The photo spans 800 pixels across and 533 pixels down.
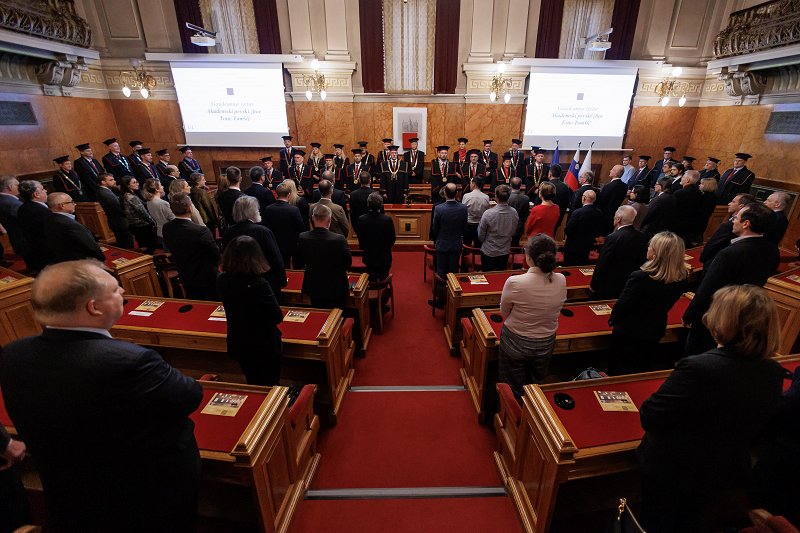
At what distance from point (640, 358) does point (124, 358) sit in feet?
9.84

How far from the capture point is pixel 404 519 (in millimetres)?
2164

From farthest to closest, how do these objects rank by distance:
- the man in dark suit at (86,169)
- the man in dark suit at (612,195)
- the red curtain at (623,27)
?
the red curtain at (623,27) → the man in dark suit at (86,169) → the man in dark suit at (612,195)

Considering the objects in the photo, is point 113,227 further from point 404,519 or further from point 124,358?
point 404,519

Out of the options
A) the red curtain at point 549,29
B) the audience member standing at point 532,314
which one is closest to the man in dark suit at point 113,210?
the audience member standing at point 532,314

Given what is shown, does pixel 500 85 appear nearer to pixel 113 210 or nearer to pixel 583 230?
pixel 583 230

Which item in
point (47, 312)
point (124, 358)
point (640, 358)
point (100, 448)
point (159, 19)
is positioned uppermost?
point (159, 19)

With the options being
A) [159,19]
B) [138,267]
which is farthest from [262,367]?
[159,19]

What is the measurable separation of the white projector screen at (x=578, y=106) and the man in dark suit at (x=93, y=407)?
9754 mm

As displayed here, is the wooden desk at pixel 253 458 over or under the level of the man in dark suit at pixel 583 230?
under

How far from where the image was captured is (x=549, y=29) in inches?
340

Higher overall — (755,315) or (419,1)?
(419,1)

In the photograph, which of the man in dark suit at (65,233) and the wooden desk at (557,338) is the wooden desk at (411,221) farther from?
the man in dark suit at (65,233)

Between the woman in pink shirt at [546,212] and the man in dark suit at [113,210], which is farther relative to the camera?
the man in dark suit at [113,210]

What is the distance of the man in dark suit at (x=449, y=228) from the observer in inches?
166
